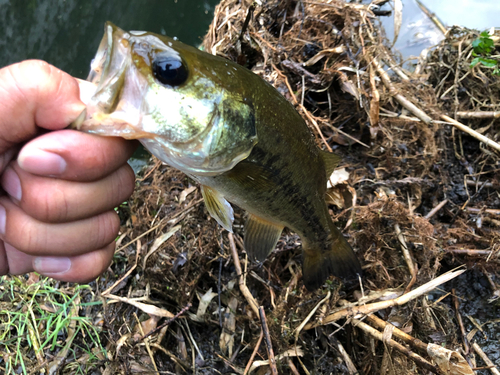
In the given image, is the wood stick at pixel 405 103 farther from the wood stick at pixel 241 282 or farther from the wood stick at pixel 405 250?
the wood stick at pixel 241 282

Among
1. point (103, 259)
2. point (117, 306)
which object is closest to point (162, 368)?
point (117, 306)

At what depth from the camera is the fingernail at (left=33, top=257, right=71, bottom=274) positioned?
4.21ft

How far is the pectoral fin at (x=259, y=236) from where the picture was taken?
5.42 ft

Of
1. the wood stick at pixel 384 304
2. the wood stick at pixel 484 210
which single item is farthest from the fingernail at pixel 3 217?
the wood stick at pixel 484 210

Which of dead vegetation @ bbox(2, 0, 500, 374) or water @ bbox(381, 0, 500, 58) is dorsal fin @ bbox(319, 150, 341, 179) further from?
water @ bbox(381, 0, 500, 58)

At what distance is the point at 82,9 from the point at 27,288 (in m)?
4.27

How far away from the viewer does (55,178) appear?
109cm

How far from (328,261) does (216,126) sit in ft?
3.60

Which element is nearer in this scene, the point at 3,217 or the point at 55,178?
the point at 55,178

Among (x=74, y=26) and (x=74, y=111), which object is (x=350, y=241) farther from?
(x=74, y=26)

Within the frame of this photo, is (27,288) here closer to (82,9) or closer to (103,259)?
(103,259)

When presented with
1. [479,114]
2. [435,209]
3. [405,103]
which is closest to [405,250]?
[435,209]

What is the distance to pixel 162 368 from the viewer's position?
201 centimetres

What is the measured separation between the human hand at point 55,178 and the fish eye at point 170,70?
0.27m
